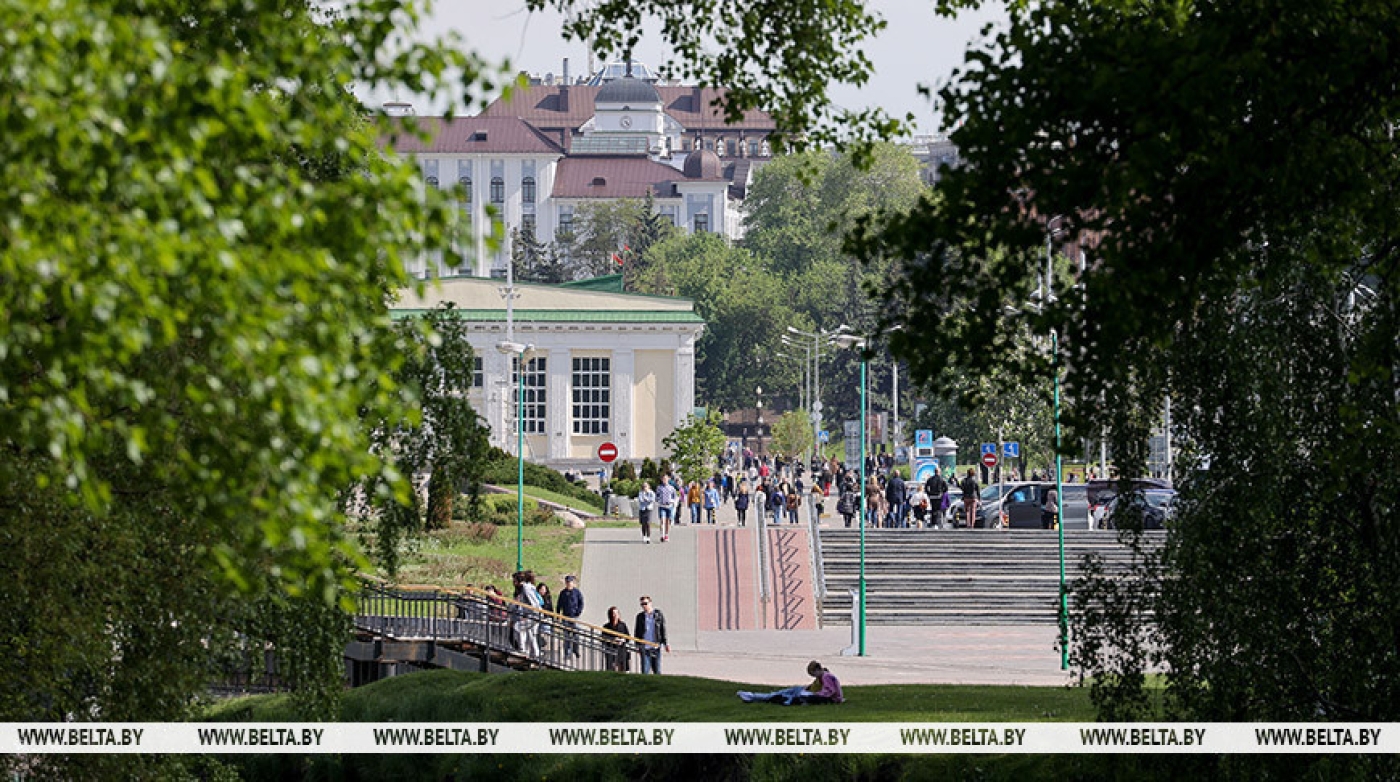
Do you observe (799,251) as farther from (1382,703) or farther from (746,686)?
(1382,703)

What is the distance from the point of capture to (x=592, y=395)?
84.1 m

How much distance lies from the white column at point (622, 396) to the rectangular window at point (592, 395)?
35 cm

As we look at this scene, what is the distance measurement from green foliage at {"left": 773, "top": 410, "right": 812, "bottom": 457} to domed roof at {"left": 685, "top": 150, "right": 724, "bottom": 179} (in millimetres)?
80799

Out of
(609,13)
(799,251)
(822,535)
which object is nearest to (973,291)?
(609,13)

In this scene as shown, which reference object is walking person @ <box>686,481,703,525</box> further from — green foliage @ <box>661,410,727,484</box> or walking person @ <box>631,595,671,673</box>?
walking person @ <box>631,595,671,673</box>

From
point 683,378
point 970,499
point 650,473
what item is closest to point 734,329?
point 683,378

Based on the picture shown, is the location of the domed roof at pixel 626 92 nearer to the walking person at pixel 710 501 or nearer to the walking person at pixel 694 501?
the walking person at pixel 694 501

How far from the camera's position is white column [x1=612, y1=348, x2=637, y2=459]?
82938 millimetres

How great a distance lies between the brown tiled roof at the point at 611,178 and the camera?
175 meters

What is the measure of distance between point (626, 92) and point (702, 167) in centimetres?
1888

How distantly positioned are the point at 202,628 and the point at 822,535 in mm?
35588

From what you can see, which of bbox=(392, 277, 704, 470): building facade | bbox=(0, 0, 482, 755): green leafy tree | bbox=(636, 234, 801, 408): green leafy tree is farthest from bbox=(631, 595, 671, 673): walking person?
bbox=(636, 234, 801, 408): green leafy tree

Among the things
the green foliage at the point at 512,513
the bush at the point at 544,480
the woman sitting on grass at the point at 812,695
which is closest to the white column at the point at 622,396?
the bush at the point at 544,480

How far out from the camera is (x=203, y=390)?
729cm
